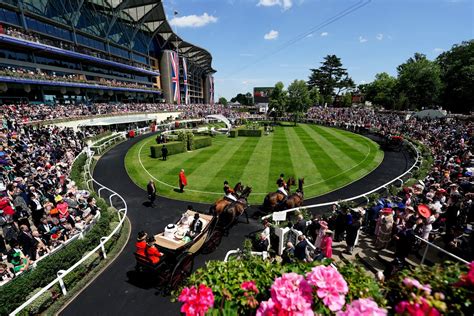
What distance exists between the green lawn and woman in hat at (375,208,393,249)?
677cm

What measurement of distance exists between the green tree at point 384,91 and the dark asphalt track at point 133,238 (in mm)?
60730

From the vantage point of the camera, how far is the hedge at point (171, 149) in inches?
892

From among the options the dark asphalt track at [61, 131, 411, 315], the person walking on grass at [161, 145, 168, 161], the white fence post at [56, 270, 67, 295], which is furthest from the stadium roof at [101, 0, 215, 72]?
the white fence post at [56, 270, 67, 295]

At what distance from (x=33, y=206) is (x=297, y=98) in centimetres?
5153

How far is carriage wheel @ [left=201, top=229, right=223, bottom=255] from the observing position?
847cm

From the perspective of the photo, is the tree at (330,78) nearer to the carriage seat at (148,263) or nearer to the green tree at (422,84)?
the green tree at (422,84)

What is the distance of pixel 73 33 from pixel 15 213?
169ft

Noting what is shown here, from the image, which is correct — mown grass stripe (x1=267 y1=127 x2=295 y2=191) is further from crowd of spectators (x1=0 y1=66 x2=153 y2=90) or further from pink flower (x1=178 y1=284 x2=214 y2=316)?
crowd of spectators (x1=0 y1=66 x2=153 y2=90)

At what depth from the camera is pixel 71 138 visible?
2252cm

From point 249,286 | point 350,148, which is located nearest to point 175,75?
point 350,148

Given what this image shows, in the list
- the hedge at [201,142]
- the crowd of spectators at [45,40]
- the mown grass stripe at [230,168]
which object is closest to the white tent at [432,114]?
the mown grass stripe at [230,168]

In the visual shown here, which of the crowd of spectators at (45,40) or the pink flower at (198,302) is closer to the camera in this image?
the pink flower at (198,302)

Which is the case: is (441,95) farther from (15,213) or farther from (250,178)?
(15,213)

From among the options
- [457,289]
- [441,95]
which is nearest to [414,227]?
[457,289]
